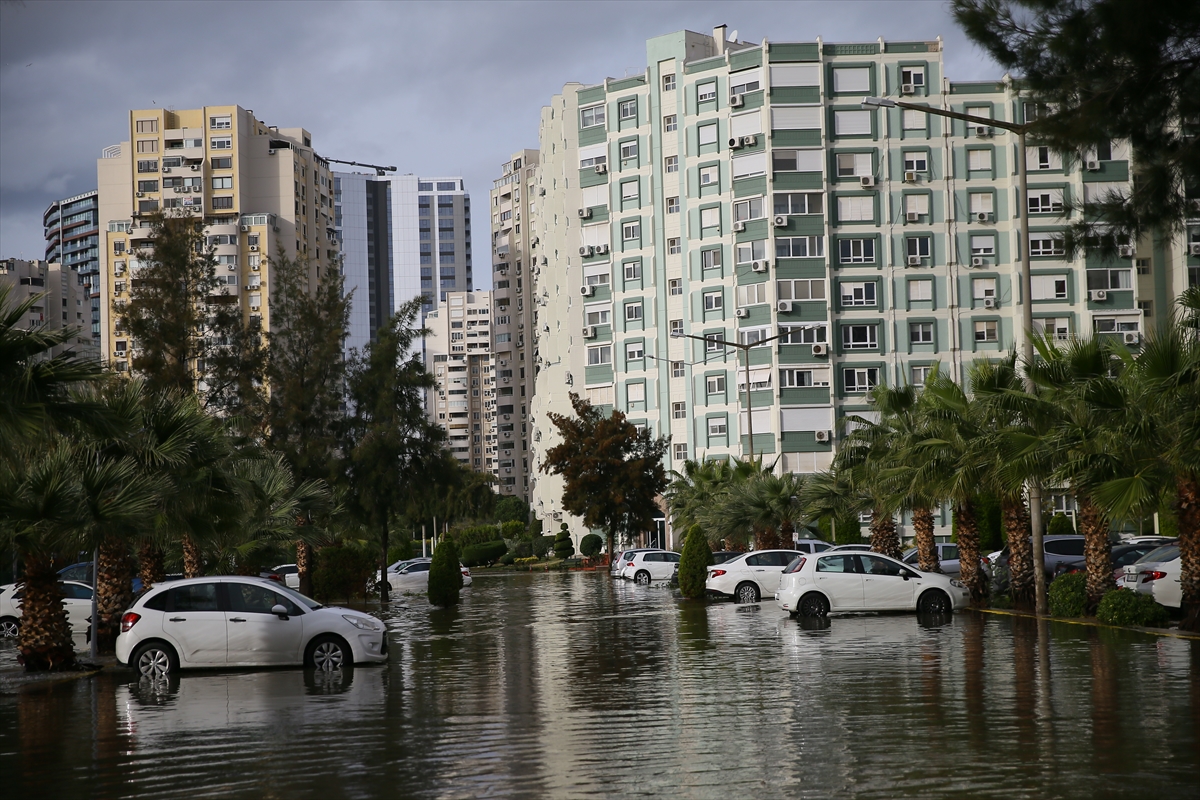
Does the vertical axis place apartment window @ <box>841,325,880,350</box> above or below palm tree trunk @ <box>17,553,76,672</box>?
above

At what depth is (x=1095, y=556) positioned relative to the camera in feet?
84.4

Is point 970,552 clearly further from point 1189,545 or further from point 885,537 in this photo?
point 1189,545

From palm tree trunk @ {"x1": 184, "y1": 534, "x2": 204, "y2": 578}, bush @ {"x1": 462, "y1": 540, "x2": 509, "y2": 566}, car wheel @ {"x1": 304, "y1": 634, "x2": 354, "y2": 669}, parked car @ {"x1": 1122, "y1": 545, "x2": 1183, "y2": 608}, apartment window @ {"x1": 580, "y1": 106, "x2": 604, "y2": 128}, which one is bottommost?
bush @ {"x1": 462, "y1": 540, "x2": 509, "y2": 566}

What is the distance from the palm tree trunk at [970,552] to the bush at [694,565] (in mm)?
10548

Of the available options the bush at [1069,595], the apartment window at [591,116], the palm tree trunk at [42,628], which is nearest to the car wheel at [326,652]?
the palm tree trunk at [42,628]

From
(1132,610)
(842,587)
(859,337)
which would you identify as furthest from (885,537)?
(859,337)

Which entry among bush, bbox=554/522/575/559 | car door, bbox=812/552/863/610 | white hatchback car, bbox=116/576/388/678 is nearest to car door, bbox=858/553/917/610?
car door, bbox=812/552/863/610

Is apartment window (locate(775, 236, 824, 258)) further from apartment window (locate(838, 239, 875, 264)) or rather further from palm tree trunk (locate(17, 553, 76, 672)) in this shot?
palm tree trunk (locate(17, 553, 76, 672))

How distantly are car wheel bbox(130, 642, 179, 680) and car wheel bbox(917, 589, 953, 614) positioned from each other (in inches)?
652

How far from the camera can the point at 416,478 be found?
4506cm

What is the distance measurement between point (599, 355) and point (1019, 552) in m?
67.9

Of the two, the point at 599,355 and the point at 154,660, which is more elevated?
the point at 599,355

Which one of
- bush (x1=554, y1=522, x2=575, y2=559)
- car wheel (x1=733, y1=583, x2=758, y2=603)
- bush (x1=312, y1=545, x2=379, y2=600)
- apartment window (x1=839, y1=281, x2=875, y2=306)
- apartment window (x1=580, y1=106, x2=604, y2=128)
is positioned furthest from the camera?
bush (x1=554, y1=522, x2=575, y2=559)

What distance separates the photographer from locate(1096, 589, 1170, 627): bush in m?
23.6
